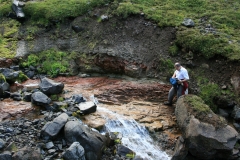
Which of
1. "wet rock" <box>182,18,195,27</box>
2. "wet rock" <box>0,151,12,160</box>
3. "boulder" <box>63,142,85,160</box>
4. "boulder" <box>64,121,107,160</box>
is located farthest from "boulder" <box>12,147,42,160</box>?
"wet rock" <box>182,18,195,27</box>

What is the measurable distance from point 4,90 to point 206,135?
9.56 metres

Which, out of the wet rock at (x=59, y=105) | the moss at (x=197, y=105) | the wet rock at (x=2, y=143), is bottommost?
the wet rock at (x=2, y=143)

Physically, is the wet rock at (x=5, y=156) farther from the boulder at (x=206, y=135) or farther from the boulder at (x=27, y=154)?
the boulder at (x=206, y=135)

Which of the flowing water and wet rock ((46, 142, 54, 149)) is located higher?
wet rock ((46, 142, 54, 149))

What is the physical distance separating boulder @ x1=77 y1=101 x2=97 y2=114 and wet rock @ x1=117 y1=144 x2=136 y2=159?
96.4 inches

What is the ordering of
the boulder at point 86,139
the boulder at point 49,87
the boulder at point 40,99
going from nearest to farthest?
the boulder at point 86,139 → the boulder at point 40,99 → the boulder at point 49,87

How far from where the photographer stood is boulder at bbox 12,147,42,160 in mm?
9203

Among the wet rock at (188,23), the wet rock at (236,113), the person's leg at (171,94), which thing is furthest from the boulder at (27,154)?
the wet rock at (188,23)

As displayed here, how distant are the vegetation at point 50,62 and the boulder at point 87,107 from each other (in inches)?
211

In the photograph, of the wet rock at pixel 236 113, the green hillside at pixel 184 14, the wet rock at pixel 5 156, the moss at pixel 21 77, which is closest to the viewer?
the wet rock at pixel 5 156

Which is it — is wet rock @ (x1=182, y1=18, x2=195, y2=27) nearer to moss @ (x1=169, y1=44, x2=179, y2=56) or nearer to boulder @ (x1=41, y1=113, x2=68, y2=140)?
moss @ (x1=169, y1=44, x2=179, y2=56)

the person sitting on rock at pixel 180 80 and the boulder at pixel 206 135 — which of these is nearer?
the boulder at pixel 206 135

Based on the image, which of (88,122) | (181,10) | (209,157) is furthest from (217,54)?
(88,122)

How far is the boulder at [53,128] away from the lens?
10.5 m
